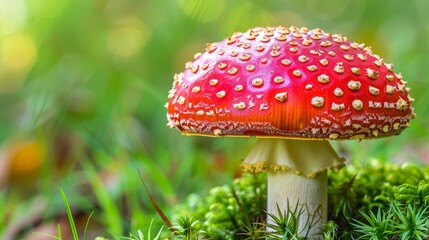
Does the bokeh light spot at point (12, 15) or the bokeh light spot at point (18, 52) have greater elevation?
the bokeh light spot at point (12, 15)

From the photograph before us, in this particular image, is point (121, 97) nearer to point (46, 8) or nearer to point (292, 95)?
point (46, 8)

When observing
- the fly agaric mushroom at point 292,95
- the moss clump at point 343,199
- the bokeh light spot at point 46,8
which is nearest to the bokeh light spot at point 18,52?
the bokeh light spot at point 46,8

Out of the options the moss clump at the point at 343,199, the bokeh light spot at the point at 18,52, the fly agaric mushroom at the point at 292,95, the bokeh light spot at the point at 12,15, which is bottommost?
the moss clump at the point at 343,199

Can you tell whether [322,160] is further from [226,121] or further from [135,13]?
[135,13]

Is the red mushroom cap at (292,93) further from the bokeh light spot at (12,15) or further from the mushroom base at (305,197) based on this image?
the bokeh light spot at (12,15)

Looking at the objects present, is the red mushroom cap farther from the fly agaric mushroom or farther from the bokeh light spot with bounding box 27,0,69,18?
the bokeh light spot with bounding box 27,0,69,18

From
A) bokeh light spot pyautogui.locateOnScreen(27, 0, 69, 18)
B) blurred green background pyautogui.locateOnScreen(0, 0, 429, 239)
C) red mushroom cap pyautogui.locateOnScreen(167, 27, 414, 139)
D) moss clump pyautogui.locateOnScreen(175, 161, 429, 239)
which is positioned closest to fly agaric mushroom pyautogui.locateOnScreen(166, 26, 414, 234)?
red mushroom cap pyautogui.locateOnScreen(167, 27, 414, 139)

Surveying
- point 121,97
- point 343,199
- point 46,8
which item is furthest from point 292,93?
point 46,8
